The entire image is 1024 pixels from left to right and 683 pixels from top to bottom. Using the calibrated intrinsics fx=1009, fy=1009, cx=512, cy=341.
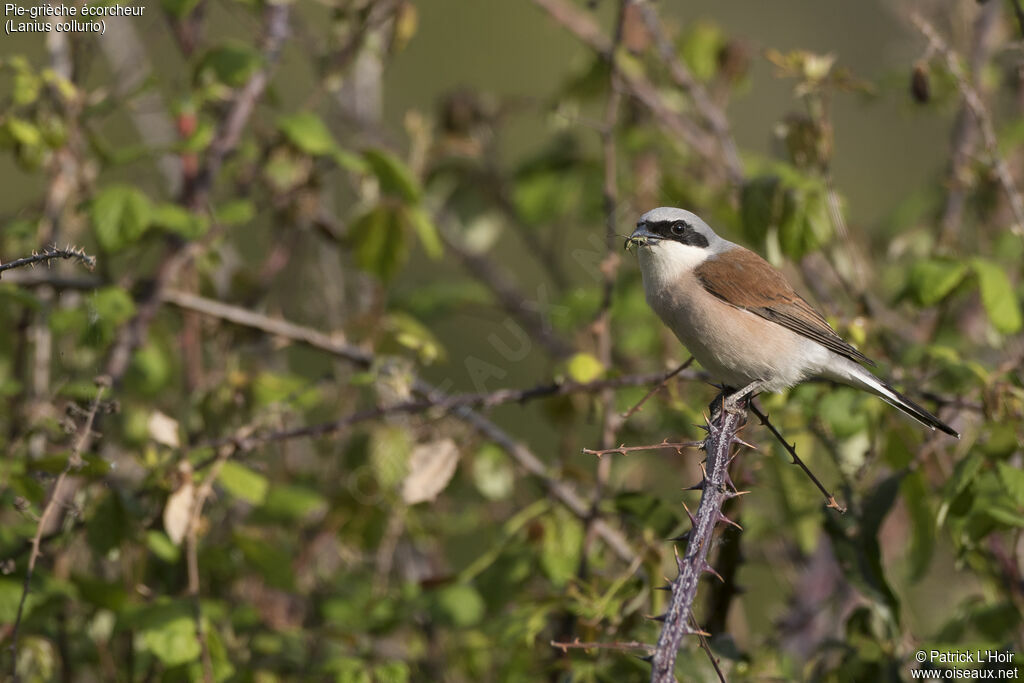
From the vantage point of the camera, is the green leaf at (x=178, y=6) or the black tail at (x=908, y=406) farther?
the green leaf at (x=178, y=6)

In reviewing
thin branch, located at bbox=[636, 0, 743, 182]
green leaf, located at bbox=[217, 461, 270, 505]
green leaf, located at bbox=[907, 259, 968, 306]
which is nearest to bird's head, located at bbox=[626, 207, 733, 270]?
thin branch, located at bbox=[636, 0, 743, 182]

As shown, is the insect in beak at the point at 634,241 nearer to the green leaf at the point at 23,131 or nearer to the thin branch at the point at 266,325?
the thin branch at the point at 266,325

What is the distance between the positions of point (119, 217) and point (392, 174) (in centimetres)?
87

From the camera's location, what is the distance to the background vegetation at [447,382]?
2676 mm

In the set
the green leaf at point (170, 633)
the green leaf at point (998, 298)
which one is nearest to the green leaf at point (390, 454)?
the green leaf at point (170, 633)

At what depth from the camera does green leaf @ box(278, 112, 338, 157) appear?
315cm

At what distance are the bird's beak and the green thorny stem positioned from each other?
0.98 meters

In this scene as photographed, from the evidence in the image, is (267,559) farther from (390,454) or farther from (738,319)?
(738,319)

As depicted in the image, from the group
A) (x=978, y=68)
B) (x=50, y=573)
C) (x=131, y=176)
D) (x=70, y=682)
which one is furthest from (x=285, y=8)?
(x=978, y=68)

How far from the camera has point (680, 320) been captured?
9.96 ft

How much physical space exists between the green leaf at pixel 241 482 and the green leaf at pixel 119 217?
739mm

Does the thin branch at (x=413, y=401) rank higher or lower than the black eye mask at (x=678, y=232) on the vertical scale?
lower

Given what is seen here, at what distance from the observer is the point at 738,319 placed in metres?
3.07

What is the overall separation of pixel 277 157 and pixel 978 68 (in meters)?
2.79
